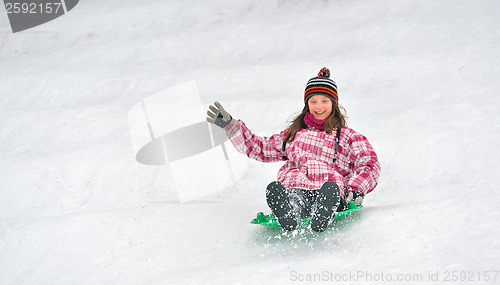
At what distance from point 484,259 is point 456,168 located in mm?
1679

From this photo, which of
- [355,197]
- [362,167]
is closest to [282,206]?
[355,197]

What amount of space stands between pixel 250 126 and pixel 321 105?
69.7 inches

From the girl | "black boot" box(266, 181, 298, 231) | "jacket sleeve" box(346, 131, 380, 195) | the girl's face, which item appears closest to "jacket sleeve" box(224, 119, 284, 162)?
the girl

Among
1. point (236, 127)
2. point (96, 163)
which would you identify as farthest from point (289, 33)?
point (236, 127)

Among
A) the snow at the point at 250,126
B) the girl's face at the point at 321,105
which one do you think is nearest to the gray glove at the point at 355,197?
the snow at the point at 250,126

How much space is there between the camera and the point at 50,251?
3484mm

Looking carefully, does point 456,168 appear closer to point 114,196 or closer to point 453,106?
point 453,106

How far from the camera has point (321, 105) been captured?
329cm

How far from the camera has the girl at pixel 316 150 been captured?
313 centimetres

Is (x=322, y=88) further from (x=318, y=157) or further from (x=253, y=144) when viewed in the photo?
(x=253, y=144)

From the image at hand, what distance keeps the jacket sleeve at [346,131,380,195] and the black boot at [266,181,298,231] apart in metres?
0.46

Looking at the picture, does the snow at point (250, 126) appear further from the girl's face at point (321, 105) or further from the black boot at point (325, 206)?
the girl's face at point (321, 105)

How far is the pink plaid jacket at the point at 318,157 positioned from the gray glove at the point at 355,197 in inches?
1.0

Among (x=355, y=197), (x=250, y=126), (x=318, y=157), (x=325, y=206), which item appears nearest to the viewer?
(x=325, y=206)
